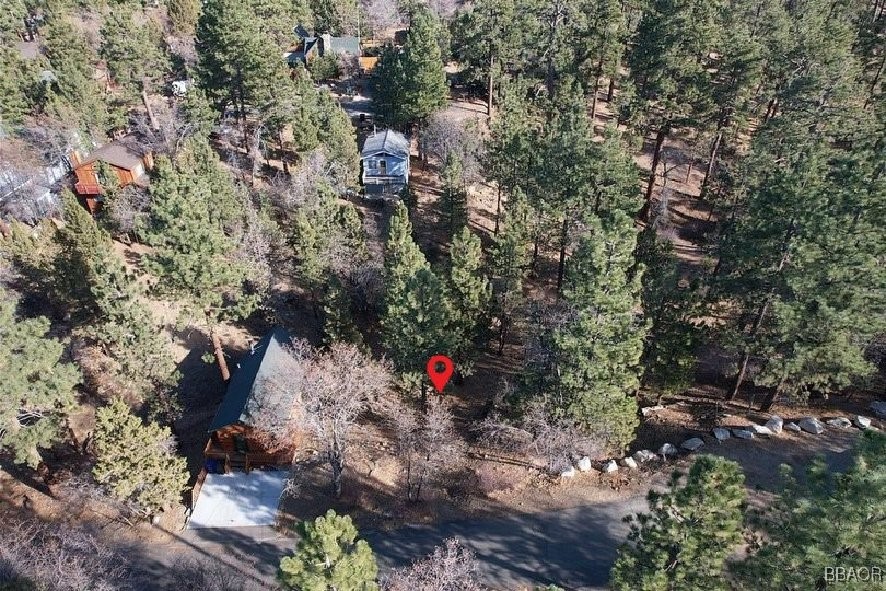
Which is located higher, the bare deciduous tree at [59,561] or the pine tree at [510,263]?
the pine tree at [510,263]

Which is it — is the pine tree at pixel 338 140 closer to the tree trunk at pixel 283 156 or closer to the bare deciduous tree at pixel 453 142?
the tree trunk at pixel 283 156

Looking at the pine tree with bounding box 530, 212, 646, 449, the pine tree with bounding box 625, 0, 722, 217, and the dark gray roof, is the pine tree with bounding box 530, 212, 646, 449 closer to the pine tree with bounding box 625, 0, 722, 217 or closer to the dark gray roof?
the pine tree with bounding box 625, 0, 722, 217

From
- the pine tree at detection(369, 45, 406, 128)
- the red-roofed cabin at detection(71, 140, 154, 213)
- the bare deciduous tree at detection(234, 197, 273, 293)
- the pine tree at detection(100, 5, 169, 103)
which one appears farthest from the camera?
the pine tree at detection(369, 45, 406, 128)

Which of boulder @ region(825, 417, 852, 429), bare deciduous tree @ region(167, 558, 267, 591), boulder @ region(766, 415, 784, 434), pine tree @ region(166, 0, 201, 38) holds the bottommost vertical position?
bare deciduous tree @ region(167, 558, 267, 591)

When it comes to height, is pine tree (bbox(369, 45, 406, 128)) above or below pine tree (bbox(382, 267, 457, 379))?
above

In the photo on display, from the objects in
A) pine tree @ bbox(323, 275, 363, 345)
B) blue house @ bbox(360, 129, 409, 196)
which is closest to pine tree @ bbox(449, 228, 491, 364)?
pine tree @ bbox(323, 275, 363, 345)

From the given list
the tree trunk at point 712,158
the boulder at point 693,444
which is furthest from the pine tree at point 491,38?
the boulder at point 693,444

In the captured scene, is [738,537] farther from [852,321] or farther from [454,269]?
[454,269]
